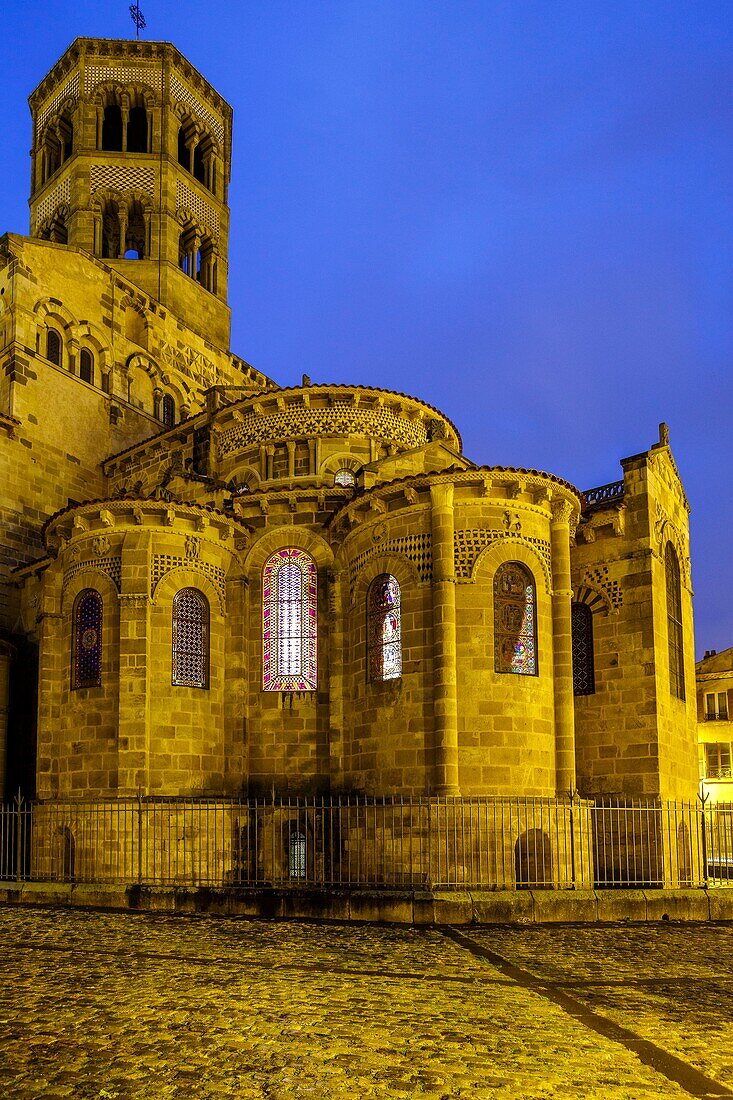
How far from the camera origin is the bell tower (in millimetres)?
36062

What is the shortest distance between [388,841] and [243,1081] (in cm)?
1152

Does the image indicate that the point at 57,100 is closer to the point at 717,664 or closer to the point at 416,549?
the point at 416,549

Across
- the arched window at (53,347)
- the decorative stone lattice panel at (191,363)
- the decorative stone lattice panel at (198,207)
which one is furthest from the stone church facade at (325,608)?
the decorative stone lattice panel at (198,207)

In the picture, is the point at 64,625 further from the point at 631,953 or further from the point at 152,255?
the point at 152,255

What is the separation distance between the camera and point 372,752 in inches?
765

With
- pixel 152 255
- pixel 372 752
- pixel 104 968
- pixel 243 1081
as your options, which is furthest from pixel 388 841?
pixel 152 255

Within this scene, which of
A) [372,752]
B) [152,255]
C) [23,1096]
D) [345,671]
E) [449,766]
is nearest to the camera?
[23,1096]

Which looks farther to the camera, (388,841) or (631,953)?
(388,841)

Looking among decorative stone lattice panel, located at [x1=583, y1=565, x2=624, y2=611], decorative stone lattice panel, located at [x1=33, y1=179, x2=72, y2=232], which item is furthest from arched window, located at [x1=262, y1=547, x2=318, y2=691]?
decorative stone lattice panel, located at [x1=33, y1=179, x2=72, y2=232]

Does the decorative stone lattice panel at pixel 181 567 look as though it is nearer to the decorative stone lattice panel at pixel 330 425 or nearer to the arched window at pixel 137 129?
the decorative stone lattice panel at pixel 330 425

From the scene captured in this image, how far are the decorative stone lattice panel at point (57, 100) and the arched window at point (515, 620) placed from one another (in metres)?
28.7

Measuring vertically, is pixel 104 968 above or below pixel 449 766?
below

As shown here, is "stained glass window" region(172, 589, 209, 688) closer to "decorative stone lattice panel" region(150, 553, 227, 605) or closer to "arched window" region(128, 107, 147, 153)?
"decorative stone lattice panel" region(150, 553, 227, 605)

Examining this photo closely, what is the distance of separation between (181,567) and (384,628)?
15.1 ft
